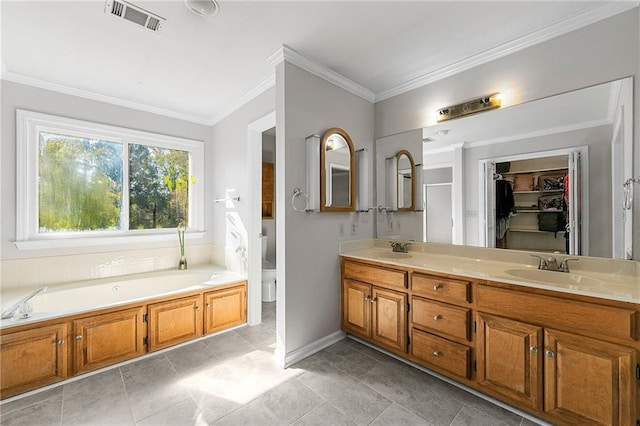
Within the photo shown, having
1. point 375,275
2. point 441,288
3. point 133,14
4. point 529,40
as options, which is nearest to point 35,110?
point 133,14

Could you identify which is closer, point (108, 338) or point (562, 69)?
point (562, 69)

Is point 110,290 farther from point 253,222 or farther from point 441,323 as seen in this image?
point 441,323

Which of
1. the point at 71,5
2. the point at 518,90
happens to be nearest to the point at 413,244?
the point at 518,90

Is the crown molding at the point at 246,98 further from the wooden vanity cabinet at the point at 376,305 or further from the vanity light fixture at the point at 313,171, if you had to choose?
the wooden vanity cabinet at the point at 376,305

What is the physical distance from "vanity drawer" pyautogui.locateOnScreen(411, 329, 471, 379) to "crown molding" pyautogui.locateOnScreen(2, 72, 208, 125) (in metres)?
3.65

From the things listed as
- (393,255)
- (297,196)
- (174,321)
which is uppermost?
(297,196)

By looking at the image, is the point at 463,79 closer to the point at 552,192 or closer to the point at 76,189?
the point at 552,192

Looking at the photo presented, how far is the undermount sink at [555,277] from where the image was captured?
1.63 m

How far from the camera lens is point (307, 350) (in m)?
2.36

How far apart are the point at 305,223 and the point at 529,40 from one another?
218cm

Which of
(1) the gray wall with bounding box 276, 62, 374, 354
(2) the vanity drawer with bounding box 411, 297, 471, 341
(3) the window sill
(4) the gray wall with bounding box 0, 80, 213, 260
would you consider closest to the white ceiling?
(4) the gray wall with bounding box 0, 80, 213, 260

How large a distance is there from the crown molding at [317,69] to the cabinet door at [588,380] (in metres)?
2.47

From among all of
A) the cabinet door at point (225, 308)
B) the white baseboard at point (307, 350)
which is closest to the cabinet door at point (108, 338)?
the cabinet door at point (225, 308)

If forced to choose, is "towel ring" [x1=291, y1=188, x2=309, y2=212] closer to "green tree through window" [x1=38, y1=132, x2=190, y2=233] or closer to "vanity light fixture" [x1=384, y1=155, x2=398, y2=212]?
"vanity light fixture" [x1=384, y1=155, x2=398, y2=212]
